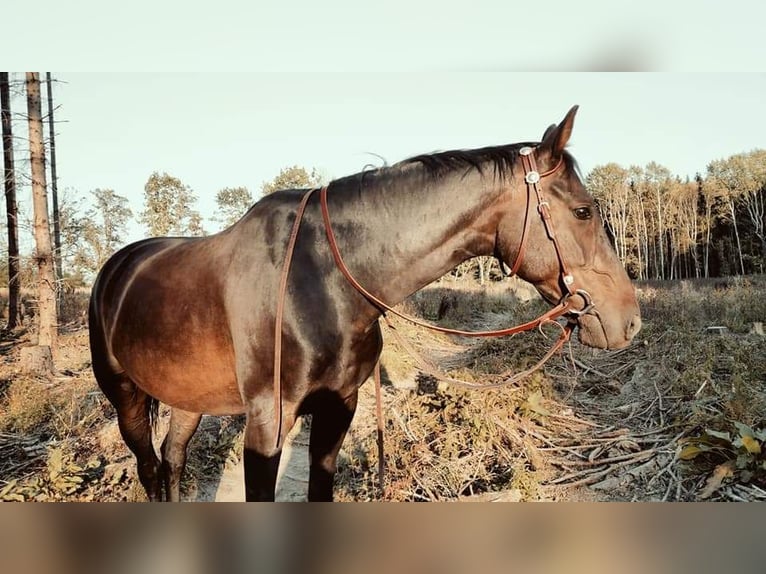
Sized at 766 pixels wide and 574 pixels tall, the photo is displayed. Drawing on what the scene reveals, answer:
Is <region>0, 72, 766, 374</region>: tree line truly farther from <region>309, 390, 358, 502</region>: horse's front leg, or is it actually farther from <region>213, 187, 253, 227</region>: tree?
<region>309, 390, 358, 502</region>: horse's front leg

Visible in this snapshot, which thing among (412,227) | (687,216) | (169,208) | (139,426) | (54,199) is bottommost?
(139,426)

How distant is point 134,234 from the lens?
12.4 ft

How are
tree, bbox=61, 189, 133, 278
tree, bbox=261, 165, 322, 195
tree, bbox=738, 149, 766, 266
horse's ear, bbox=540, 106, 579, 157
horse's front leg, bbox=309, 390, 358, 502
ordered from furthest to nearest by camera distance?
1. tree, bbox=738, 149, 766, 266
2. tree, bbox=261, 165, 322, 195
3. tree, bbox=61, 189, 133, 278
4. horse's front leg, bbox=309, 390, 358, 502
5. horse's ear, bbox=540, 106, 579, 157

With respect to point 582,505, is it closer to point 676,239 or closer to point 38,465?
point 676,239

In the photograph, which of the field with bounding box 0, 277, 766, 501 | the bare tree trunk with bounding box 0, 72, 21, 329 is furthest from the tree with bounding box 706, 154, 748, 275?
the bare tree trunk with bounding box 0, 72, 21, 329

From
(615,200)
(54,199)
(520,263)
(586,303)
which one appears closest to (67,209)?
(54,199)

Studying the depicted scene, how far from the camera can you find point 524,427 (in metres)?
3.86

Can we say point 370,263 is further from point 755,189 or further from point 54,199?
point 755,189

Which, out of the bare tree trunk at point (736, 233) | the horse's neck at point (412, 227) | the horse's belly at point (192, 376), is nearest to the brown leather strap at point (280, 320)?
the horse's neck at point (412, 227)

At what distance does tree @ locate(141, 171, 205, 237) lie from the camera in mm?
3809

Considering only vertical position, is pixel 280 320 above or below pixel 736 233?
below

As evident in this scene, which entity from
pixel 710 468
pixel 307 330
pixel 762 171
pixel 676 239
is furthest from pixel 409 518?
pixel 762 171

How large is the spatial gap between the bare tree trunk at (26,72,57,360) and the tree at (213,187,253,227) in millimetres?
1280

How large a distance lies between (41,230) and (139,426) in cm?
178
